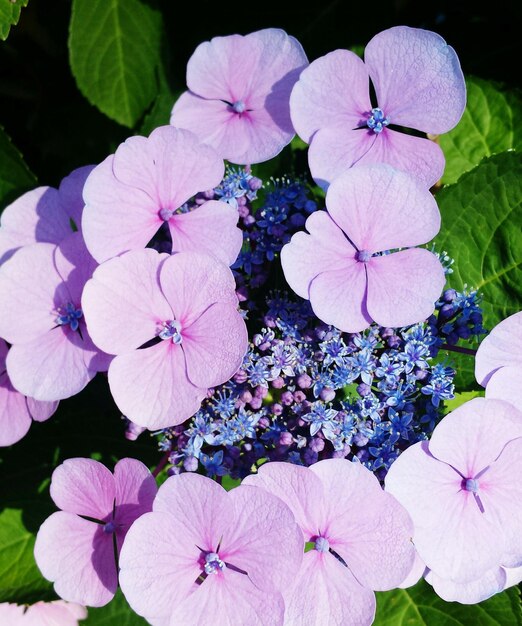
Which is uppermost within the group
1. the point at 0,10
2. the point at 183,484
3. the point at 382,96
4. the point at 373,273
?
the point at 0,10

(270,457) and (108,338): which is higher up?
(108,338)

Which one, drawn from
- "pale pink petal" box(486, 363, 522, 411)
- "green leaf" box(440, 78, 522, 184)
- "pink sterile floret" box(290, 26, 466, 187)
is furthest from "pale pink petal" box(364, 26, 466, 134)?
"green leaf" box(440, 78, 522, 184)

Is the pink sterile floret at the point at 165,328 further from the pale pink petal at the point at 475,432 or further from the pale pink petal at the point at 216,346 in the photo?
the pale pink petal at the point at 475,432

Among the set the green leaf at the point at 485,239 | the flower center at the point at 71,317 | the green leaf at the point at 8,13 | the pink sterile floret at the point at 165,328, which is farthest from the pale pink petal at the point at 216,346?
the green leaf at the point at 8,13

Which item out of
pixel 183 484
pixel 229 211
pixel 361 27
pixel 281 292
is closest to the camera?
pixel 183 484

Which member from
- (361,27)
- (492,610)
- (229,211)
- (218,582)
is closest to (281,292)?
(229,211)

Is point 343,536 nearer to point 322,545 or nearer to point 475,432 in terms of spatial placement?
point 322,545

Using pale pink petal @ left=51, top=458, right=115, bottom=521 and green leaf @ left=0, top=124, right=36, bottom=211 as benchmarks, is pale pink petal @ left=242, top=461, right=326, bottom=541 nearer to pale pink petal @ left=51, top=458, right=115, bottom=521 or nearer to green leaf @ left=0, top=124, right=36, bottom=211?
pale pink petal @ left=51, top=458, right=115, bottom=521

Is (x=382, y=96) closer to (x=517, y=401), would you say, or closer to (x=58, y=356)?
(x=517, y=401)
